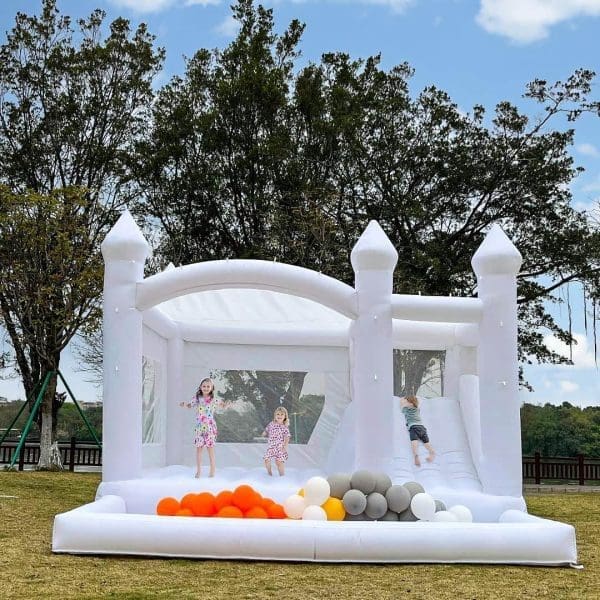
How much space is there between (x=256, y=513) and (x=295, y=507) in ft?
1.00

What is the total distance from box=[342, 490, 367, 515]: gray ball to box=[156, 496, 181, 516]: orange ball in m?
1.29

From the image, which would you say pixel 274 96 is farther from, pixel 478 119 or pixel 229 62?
pixel 478 119

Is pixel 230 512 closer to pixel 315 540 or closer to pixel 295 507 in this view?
pixel 295 507

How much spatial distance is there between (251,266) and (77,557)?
2.87 metres

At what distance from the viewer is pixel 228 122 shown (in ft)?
59.4

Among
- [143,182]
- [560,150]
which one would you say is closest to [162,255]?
[143,182]

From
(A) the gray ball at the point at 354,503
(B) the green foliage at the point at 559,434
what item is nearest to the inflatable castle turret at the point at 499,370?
(A) the gray ball at the point at 354,503

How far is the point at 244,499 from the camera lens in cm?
668

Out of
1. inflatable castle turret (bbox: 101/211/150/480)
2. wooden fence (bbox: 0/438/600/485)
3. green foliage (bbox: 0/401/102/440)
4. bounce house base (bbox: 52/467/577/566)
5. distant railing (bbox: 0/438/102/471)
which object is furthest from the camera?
green foliage (bbox: 0/401/102/440)

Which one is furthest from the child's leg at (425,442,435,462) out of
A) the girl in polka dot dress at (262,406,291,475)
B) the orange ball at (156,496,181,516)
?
the orange ball at (156,496,181,516)

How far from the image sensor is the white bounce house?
5734mm

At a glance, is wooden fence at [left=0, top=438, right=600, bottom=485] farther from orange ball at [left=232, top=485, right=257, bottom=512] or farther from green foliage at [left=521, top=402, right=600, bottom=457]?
orange ball at [left=232, top=485, right=257, bottom=512]

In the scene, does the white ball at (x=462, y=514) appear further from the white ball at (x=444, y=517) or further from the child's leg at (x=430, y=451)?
the child's leg at (x=430, y=451)

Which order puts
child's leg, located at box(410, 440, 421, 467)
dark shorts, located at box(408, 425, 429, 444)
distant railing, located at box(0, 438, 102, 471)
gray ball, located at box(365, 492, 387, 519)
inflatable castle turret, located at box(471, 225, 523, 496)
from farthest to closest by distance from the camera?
1. distant railing, located at box(0, 438, 102, 471)
2. dark shorts, located at box(408, 425, 429, 444)
3. child's leg, located at box(410, 440, 421, 467)
4. inflatable castle turret, located at box(471, 225, 523, 496)
5. gray ball, located at box(365, 492, 387, 519)
